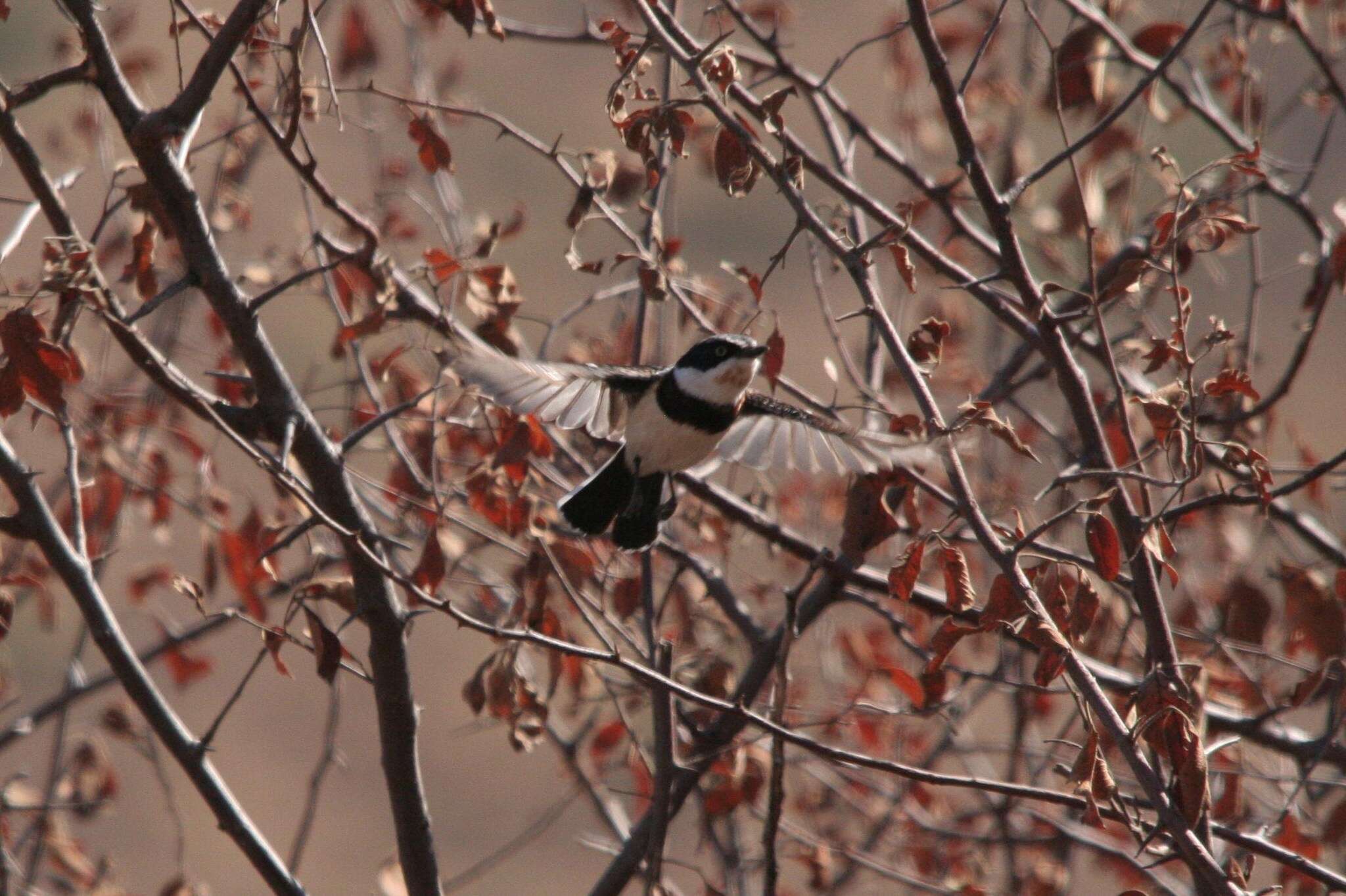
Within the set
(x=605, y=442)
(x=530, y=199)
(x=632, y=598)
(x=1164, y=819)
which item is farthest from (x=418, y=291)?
(x=530, y=199)

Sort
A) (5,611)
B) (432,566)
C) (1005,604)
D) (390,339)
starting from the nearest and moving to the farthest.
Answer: (1005,604), (5,611), (432,566), (390,339)

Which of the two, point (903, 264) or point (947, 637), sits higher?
point (903, 264)

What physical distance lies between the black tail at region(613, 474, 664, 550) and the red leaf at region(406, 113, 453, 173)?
3.09 ft

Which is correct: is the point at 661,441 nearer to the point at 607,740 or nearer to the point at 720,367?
the point at 720,367

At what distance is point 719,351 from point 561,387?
0.39 metres

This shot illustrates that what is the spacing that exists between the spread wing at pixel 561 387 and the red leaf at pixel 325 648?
1.96 ft

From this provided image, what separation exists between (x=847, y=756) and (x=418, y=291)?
2202mm

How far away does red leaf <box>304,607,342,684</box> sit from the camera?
8.14 feet

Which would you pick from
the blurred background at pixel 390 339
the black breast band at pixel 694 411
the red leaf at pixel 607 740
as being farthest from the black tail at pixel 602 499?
the blurred background at pixel 390 339

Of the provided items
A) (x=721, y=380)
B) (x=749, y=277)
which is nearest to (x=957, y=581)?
(x=749, y=277)

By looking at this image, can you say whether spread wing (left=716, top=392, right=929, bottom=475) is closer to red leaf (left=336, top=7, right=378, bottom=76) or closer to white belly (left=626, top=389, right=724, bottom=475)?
white belly (left=626, top=389, right=724, bottom=475)

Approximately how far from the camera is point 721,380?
11.1 ft

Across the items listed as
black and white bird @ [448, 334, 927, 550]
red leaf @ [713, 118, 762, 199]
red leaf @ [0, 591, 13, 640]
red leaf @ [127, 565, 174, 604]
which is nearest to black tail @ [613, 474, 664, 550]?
black and white bird @ [448, 334, 927, 550]

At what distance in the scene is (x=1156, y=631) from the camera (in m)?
2.52
